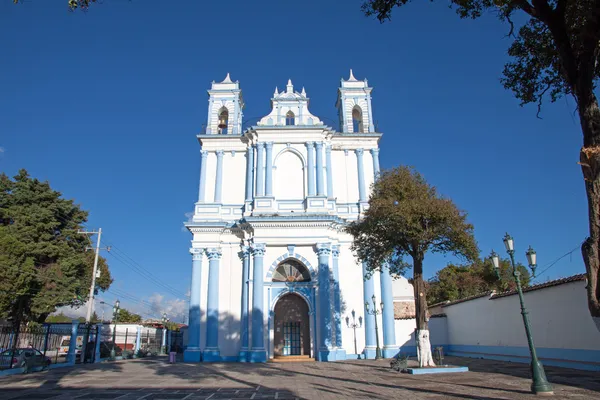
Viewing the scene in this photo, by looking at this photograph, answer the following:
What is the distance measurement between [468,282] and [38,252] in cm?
3390

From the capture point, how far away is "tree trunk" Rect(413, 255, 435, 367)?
1526 cm

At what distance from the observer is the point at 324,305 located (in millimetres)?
22234

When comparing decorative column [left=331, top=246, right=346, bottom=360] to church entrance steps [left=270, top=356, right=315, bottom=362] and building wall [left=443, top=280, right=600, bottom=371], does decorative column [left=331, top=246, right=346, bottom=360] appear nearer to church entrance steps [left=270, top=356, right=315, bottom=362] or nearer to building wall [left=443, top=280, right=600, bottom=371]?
church entrance steps [left=270, top=356, right=315, bottom=362]

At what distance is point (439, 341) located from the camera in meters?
26.6

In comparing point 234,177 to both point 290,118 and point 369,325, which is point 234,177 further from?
point 369,325

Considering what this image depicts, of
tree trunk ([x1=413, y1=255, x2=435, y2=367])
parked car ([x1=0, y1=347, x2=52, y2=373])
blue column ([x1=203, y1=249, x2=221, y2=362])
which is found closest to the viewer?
tree trunk ([x1=413, y1=255, x2=435, y2=367])

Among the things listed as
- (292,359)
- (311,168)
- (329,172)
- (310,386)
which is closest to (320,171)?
(311,168)

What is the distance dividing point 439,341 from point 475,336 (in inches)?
170

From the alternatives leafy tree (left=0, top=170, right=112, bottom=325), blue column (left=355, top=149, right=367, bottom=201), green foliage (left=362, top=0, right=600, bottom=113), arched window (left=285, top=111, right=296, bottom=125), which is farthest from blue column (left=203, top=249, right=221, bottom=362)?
green foliage (left=362, top=0, right=600, bottom=113)

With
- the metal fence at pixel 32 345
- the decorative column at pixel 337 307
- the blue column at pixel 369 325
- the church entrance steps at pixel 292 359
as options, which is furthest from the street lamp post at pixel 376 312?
the metal fence at pixel 32 345

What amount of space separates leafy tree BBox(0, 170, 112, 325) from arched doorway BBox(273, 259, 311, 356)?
14.8m

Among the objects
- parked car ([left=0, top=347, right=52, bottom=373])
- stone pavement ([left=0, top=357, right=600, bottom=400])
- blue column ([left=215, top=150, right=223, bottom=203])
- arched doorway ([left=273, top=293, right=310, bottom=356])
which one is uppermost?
blue column ([left=215, top=150, right=223, bottom=203])

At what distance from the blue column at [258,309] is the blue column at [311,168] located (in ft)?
15.3

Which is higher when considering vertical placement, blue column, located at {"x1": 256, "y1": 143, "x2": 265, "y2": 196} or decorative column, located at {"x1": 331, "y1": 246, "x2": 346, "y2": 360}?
blue column, located at {"x1": 256, "y1": 143, "x2": 265, "y2": 196}
